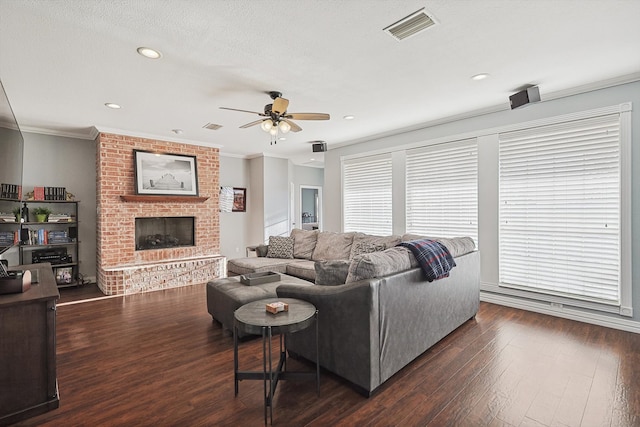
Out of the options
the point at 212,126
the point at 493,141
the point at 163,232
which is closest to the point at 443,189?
the point at 493,141

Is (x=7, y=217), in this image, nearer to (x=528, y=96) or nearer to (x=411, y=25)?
(x=411, y=25)

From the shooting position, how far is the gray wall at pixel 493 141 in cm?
317

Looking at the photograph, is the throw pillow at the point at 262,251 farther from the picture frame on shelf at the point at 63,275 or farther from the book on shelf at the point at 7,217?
the book on shelf at the point at 7,217

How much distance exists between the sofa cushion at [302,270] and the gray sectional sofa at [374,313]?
166 centimetres

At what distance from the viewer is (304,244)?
539cm

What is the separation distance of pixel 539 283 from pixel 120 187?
627 cm

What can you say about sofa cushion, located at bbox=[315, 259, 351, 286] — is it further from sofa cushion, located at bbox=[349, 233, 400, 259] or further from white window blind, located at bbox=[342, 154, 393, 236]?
white window blind, located at bbox=[342, 154, 393, 236]

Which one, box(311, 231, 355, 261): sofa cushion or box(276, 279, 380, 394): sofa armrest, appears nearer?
box(276, 279, 380, 394): sofa armrest

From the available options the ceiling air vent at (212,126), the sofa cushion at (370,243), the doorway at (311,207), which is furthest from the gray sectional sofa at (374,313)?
the doorway at (311,207)

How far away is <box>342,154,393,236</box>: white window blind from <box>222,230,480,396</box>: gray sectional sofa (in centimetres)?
253

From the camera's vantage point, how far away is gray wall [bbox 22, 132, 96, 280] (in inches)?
196

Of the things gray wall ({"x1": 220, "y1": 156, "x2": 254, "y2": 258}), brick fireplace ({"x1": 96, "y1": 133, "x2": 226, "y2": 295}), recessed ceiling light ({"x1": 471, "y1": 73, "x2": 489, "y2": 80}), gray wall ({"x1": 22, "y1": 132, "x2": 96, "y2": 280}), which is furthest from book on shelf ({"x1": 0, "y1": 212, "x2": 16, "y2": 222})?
gray wall ({"x1": 220, "y1": 156, "x2": 254, "y2": 258})

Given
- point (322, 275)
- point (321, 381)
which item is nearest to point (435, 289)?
point (322, 275)

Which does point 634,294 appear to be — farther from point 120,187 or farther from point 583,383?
point 120,187
